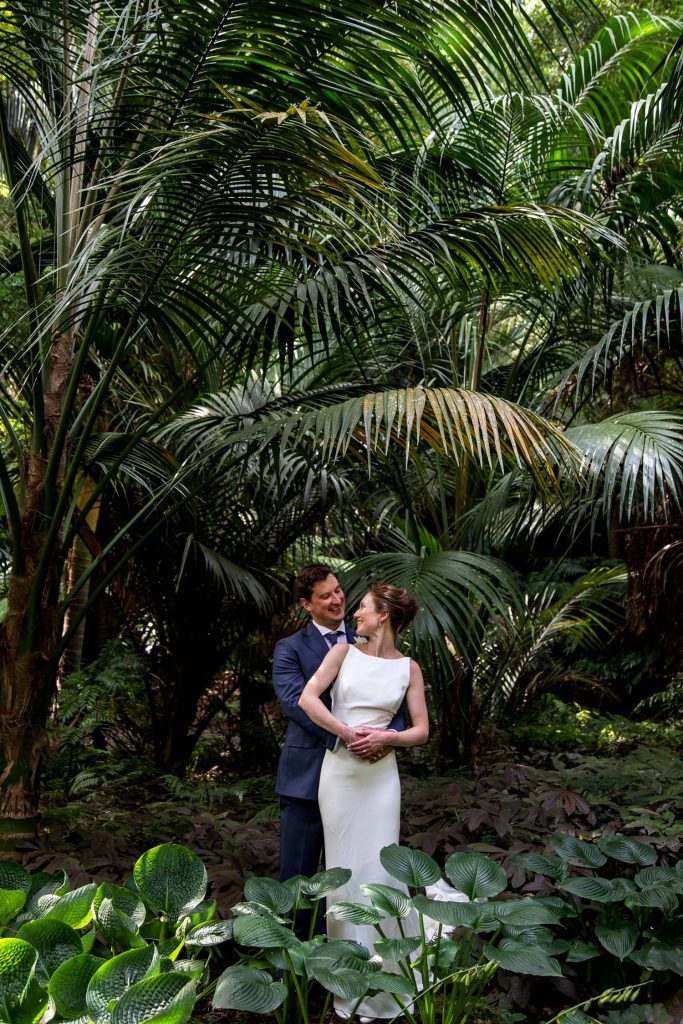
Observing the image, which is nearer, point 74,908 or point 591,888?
point 74,908

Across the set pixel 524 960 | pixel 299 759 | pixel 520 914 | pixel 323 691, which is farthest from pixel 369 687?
pixel 524 960

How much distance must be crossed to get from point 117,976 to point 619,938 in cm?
174

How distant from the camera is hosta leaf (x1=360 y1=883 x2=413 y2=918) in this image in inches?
105

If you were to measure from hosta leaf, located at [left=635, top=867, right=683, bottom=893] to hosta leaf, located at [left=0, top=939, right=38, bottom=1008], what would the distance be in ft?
6.73

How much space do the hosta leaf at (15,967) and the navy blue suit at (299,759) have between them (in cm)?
112

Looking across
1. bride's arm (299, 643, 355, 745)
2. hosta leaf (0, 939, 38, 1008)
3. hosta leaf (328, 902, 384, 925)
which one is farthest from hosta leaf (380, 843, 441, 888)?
hosta leaf (0, 939, 38, 1008)

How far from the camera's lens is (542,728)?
23.0ft

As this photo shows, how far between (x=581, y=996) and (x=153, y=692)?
379 cm

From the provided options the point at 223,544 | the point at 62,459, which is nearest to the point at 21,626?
the point at 62,459

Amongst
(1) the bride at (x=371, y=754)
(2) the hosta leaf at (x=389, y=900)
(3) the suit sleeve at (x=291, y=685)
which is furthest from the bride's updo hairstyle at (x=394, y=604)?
(2) the hosta leaf at (x=389, y=900)

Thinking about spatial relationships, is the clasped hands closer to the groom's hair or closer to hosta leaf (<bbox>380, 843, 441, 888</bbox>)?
hosta leaf (<bbox>380, 843, 441, 888</bbox>)

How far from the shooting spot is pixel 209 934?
104 inches

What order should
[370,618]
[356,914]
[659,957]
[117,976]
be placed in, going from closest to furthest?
[117,976]
[356,914]
[659,957]
[370,618]

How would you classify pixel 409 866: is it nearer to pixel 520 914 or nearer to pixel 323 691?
pixel 520 914
